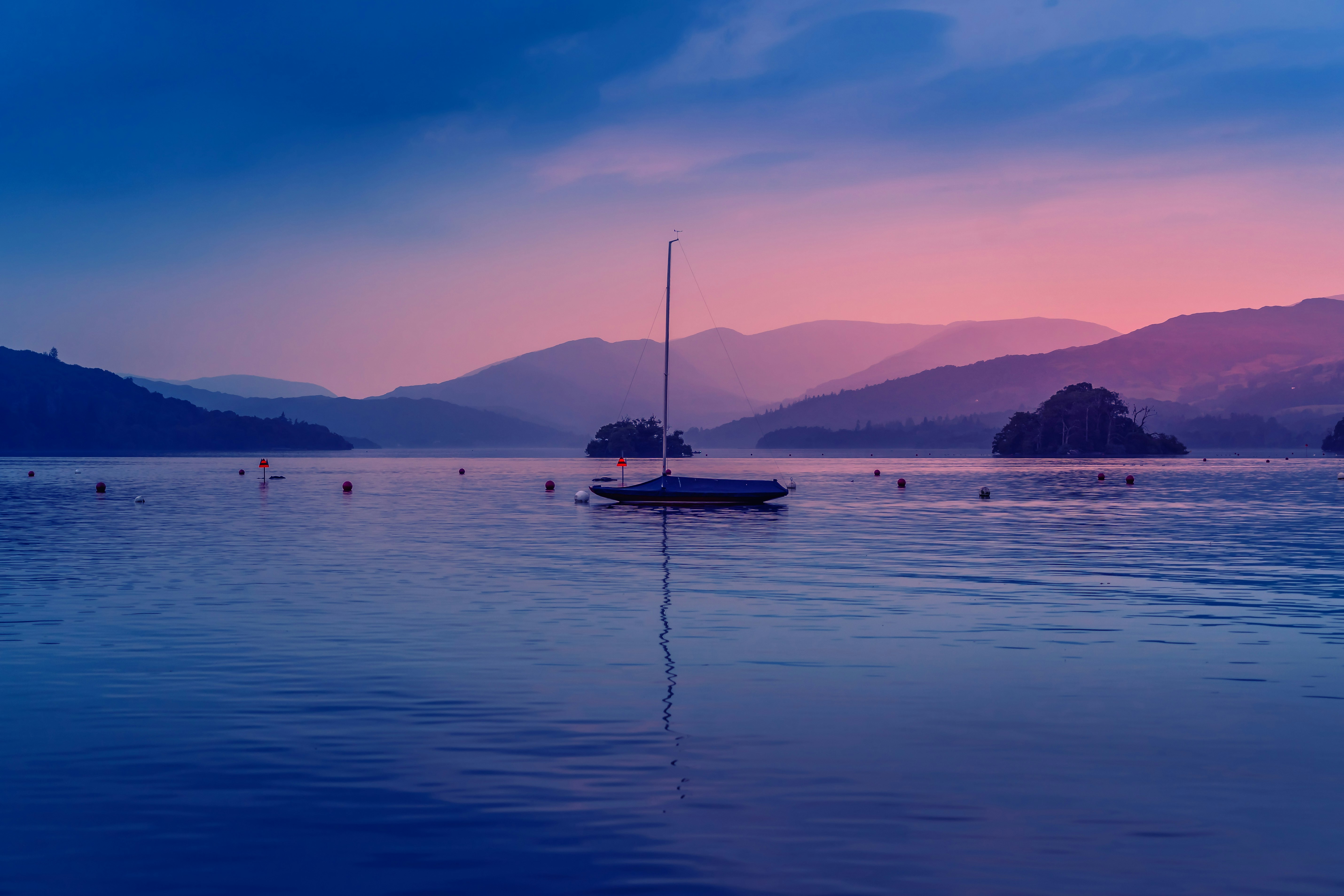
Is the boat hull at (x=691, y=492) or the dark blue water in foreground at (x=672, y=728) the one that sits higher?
the boat hull at (x=691, y=492)

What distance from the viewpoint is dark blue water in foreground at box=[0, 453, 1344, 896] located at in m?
12.8

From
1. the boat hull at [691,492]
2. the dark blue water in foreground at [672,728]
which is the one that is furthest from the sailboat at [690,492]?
the dark blue water in foreground at [672,728]

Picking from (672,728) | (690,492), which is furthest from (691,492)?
(672,728)

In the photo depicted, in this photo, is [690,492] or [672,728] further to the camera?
[690,492]

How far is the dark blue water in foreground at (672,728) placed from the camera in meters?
12.8

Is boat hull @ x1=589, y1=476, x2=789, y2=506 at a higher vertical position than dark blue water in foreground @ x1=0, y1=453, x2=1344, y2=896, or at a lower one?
higher

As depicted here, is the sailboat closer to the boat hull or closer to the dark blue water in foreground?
the boat hull

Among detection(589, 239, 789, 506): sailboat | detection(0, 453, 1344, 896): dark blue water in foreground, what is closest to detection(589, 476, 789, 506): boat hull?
detection(589, 239, 789, 506): sailboat

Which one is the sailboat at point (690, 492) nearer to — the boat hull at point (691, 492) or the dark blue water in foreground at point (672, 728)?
the boat hull at point (691, 492)

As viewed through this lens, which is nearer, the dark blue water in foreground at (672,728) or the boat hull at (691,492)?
the dark blue water in foreground at (672,728)

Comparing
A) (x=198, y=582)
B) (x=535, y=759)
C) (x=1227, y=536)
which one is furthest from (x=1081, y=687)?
(x=1227, y=536)

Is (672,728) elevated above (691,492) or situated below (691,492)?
below

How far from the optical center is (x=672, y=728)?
63.1 ft

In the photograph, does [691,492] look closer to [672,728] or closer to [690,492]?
[690,492]
